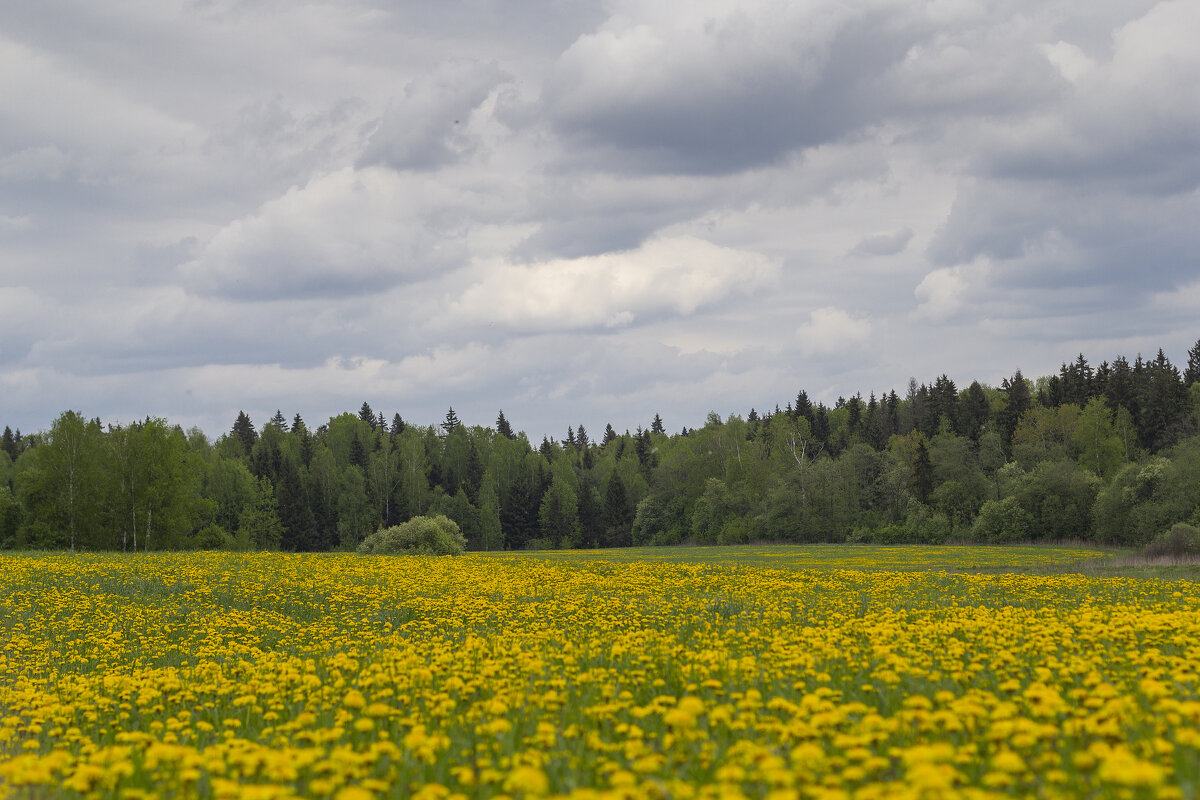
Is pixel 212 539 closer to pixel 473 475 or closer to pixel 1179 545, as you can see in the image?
pixel 473 475

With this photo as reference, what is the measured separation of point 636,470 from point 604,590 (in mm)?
118383

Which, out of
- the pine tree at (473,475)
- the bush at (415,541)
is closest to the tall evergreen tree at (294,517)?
the pine tree at (473,475)

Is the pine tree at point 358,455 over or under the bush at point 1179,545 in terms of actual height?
over

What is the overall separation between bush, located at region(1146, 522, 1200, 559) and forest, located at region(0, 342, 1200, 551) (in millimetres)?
11681

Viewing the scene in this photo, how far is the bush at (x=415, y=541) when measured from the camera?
157 ft

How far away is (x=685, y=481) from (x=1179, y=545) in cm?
7253

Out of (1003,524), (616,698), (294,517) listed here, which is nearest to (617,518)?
(294,517)

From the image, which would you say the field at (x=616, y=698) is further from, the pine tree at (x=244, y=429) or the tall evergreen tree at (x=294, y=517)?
the pine tree at (x=244, y=429)

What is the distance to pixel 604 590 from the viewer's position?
70.0 ft

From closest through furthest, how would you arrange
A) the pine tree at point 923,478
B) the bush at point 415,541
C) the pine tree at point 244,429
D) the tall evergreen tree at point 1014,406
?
the bush at point 415,541 < the pine tree at point 923,478 < the tall evergreen tree at point 1014,406 < the pine tree at point 244,429

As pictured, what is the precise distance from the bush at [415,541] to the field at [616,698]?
28.4 meters

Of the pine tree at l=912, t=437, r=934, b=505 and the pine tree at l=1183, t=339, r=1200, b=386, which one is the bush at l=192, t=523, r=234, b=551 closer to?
the pine tree at l=912, t=437, r=934, b=505

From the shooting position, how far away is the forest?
6419cm

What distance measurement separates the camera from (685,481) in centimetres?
11269
